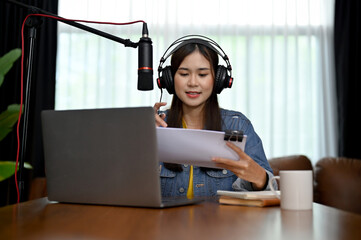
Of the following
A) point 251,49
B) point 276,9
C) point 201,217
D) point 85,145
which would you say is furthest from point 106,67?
point 201,217

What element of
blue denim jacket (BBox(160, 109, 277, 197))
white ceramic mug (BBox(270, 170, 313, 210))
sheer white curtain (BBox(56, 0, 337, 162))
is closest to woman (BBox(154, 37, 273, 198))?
blue denim jacket (BBox(160, 109, 277, 197))

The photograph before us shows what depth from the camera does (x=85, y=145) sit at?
3.57 ft

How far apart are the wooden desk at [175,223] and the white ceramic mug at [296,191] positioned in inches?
1.1

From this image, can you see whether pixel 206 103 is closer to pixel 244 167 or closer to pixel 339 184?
pixel 244 167

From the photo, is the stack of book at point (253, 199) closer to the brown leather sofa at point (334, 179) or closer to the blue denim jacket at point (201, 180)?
the blue denim jacket at point (201, 180)

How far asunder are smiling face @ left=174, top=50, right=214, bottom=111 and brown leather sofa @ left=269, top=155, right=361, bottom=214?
135 cm

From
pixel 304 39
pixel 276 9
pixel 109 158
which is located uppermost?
pixel 276 9

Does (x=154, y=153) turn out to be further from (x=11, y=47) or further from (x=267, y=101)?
(x=11, y=47)

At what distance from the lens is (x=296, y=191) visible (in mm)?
1056

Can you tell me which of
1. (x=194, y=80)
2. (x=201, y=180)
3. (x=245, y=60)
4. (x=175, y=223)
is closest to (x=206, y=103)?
(x=194, y=80)

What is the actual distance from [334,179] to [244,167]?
2001mm

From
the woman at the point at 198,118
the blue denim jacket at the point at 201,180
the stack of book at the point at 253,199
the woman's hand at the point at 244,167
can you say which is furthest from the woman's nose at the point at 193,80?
the stack of book at the point at 253,199

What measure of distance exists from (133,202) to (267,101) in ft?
8.67

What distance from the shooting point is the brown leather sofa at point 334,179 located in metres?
2.92
